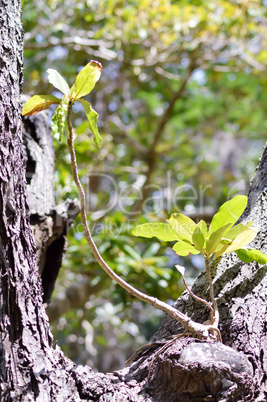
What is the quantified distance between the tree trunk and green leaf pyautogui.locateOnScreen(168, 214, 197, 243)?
0.16 meters

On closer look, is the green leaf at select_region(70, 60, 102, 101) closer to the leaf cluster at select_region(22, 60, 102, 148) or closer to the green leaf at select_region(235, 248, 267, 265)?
the leaf cluster at select_region(22, 60, 102, 148)

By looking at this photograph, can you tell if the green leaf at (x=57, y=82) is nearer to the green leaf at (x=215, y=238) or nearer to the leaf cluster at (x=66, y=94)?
the leaf cluster at (x=66, y=94)

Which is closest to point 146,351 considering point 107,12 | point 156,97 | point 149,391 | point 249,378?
point 149,391

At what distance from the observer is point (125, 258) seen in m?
2.42

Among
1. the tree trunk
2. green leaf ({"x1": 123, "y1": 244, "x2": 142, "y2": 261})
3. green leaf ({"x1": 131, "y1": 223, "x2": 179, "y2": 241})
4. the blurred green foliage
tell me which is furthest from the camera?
the blurred green foliage

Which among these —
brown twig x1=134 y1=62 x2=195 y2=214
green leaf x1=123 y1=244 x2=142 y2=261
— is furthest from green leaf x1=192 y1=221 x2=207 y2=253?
brown twig x1=134 y1=62 x2=195 y2=214

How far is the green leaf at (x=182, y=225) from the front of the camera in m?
0.96

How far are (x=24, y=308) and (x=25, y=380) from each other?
0.14m

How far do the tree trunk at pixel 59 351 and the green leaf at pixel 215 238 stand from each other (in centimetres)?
11

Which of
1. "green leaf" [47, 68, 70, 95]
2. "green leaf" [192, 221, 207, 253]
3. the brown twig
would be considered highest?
the brown twig

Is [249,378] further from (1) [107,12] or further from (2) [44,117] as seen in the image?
(1) [107,12]

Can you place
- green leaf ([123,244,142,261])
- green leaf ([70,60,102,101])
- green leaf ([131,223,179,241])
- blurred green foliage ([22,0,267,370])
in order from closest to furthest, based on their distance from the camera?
green leaf ([70,60,102,101]) < green leaf ([131,223,179,241]) < green leaf ([123,244,142,261]) < blurred green foliage ([22,0,267,370])

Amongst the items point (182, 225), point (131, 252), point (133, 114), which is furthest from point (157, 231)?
point (133, 114)

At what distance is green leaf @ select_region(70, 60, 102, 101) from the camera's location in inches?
34.7
